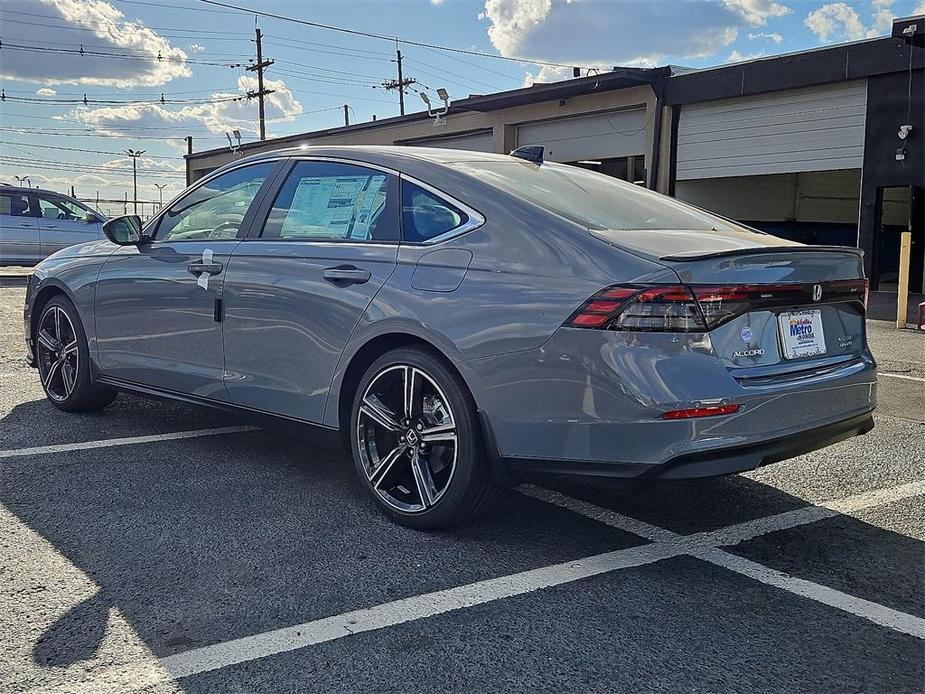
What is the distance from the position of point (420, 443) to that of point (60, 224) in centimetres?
1732

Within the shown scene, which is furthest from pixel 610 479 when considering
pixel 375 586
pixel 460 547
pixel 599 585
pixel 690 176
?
pixel 690 176

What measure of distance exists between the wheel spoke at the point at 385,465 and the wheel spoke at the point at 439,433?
0.42 feet

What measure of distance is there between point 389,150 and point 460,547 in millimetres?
1854

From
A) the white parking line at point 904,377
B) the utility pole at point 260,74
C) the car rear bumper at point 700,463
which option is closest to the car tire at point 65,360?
the car rear bumper at point 700,463

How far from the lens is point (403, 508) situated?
3.63 meters

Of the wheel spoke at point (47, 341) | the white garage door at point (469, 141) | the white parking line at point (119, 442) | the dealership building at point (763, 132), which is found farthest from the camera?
the white garage door at point (469, 141)

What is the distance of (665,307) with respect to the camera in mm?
3029

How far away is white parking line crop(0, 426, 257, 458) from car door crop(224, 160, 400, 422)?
0.91 metres

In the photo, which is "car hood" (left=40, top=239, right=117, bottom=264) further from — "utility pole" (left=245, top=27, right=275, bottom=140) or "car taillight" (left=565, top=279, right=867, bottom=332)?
"utility pole" (left=245, top=27, right=275, bottom=140)

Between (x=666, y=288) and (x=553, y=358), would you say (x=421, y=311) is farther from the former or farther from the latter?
(x=666, y=288)

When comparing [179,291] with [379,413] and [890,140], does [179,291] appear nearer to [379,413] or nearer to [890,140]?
[379,413]

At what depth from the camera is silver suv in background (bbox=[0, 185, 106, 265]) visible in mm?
18078

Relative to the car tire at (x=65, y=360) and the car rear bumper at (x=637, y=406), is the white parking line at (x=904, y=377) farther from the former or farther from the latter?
the car tire at (x=65, y=360)

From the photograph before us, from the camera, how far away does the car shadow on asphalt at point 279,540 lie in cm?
288
